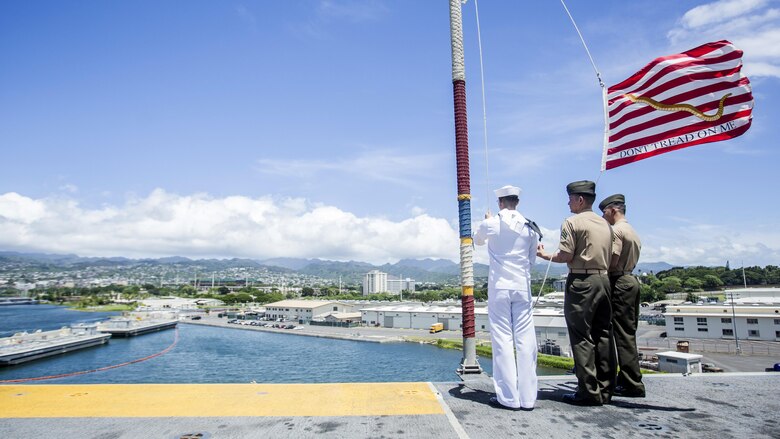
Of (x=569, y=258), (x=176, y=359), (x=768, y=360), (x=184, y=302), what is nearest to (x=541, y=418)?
(x=569, y=258)

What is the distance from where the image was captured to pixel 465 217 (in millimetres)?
5707

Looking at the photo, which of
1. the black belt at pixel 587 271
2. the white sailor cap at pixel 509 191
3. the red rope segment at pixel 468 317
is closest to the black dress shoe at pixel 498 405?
the black belt at pixel 587 271

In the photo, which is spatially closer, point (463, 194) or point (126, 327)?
point (463, 194)

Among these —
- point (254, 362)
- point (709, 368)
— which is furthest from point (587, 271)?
point (254, 362)

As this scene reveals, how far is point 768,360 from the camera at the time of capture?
1283 inches

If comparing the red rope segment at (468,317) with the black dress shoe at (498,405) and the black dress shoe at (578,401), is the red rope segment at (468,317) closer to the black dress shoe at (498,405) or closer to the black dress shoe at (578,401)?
the black dress shoe at (498,405)

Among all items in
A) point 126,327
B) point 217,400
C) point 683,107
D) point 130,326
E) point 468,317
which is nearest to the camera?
point 217,400

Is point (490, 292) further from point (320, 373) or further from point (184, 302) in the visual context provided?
point (184, 302)

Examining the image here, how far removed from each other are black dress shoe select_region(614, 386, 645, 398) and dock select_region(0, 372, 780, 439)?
2.6 inches

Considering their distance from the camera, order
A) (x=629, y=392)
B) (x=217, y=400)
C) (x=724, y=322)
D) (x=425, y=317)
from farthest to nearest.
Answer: (x=425, y=317)
(x=724, y=322)
(x=217, y=400)
(x=629, y=392)

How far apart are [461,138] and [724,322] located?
49760 mm

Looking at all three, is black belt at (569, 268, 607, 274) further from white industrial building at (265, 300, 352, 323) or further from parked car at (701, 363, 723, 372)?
white industrial building at (265, 300, 352, 323)

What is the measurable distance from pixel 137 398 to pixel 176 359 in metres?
45.8

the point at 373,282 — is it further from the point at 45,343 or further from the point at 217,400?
the point at 217,400
